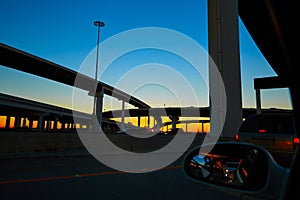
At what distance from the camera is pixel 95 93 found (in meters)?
57.2

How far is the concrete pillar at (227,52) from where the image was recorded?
679 inches

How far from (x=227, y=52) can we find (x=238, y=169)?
16881mm

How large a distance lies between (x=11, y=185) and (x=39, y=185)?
55 cm

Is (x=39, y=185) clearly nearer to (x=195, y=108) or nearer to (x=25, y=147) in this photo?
(x=25, y=147)

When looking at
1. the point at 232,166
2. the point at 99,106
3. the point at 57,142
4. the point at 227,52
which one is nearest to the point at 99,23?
the point at 99,106

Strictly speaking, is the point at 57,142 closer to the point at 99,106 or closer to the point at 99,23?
the point at 99,106

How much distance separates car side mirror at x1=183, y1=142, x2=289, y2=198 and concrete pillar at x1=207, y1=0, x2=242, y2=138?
50.1 ft

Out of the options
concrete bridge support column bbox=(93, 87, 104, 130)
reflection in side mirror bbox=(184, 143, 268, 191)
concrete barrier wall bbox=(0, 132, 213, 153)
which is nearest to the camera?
reflection in side mirror bbox=(184, 143, 268, 191)

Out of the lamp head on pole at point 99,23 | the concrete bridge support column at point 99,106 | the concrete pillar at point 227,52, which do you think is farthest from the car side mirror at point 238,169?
the lamp head on pole at point 99,23

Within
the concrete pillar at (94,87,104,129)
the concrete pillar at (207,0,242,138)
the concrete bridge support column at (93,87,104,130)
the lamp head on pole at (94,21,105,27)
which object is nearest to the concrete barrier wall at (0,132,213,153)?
the concrete pillar at (207,0,242,138)

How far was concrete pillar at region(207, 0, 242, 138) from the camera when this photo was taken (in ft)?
56.6

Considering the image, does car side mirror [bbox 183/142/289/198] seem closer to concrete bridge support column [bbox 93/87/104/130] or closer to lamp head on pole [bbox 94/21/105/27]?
concrete bridge support column [bbox 93/87/104/130]

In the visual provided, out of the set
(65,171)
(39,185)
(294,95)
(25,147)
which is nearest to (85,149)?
(25,147)

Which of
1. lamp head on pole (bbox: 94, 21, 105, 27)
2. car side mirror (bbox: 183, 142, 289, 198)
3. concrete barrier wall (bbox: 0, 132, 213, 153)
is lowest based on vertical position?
concrete barrier wall (bbox: 0, 132, 213, 153)
